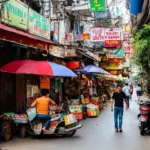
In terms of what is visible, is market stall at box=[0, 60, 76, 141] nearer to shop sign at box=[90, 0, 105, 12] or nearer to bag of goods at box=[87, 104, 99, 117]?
bag of goods at box=[87, 104, 99, 117]

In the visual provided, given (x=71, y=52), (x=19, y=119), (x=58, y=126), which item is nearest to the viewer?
(x=19, y=119)

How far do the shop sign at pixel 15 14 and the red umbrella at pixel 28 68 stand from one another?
1367 millimetres

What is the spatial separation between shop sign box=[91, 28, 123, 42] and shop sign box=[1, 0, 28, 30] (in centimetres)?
654

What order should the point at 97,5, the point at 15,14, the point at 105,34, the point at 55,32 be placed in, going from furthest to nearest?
the point at 105,34
the point at 97,5
the point at 55,32
the point at 15,14

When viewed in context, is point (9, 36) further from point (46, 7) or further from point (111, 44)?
point (111, 44)

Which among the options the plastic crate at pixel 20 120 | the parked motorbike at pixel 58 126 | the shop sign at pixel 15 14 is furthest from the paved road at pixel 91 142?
the shop sign at pixel 15 14

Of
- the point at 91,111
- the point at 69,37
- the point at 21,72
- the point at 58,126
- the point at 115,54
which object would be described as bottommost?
the point at 91,111

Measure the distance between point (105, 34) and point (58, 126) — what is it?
28.3ft

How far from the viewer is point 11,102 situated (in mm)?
11352

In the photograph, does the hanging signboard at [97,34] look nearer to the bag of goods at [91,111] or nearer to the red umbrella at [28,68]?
the bag of goods at [91,111]

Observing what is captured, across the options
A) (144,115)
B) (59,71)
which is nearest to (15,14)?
(59,71)

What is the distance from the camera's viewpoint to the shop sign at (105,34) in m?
17.3

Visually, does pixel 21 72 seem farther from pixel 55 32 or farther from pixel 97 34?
pixel 97 34

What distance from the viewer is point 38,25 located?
12625mm
